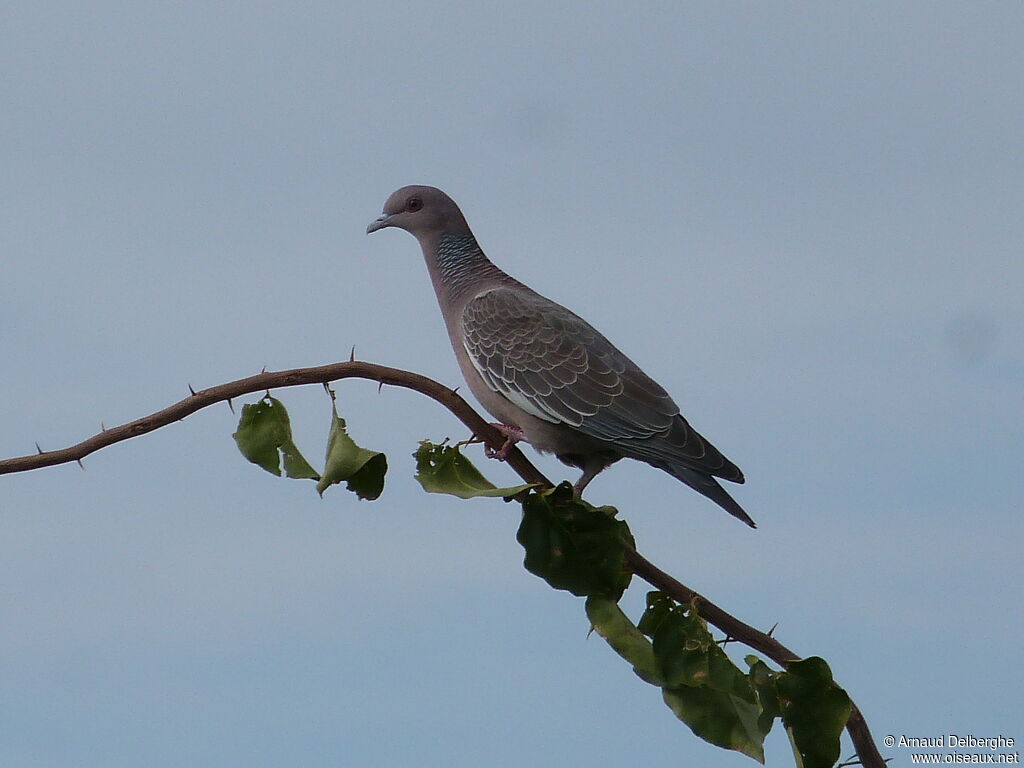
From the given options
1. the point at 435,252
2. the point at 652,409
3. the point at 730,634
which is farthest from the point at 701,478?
the point at 435,252

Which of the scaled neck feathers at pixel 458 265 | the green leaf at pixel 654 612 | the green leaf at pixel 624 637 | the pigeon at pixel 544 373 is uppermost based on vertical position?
the scaled neck feathers at pixel 458 265

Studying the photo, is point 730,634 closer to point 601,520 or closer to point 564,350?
point 601,520

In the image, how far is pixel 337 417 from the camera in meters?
3.10

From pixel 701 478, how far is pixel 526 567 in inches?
33.8

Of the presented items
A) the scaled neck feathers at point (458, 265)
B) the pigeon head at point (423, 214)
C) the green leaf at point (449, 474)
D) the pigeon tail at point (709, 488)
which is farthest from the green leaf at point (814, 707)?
the pigeon head at point (423, 214)

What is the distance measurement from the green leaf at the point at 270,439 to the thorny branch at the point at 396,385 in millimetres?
283

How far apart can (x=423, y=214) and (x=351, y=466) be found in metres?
1.82

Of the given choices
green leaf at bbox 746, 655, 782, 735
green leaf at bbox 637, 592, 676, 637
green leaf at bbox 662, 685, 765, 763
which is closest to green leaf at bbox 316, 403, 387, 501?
green leaf at bbox 637, 592, 676, 637

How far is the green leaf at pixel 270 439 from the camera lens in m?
3.16

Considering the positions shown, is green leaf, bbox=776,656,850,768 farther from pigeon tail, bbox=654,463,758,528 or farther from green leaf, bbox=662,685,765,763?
pigeon tail, bbox=654,463,758,528

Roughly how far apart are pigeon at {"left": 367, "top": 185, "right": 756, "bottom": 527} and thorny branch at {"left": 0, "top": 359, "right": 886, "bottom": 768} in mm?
527

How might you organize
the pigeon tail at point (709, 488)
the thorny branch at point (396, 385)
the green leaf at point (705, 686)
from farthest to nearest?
the pigeon tail at point (709, 488) < the green leaf at point (705, 686) < the thorny branch at point (396, 385)

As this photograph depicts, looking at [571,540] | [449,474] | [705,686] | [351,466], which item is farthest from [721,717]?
[351,466]

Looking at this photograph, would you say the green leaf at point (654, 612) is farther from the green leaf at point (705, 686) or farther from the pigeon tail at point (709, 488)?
the pigeon tail at point (709, 488)
